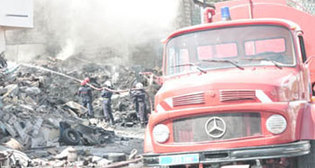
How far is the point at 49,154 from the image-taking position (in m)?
12.6

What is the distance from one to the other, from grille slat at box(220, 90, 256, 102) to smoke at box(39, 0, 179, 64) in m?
25.0

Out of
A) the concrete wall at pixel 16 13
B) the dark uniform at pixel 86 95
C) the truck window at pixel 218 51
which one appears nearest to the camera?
the truck window at pixel 218 51

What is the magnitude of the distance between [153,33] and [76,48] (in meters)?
5.85

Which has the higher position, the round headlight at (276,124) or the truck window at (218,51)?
the truck window at (218,51)

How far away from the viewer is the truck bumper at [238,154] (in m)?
6.31

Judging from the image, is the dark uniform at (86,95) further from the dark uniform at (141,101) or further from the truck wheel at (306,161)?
the truck wheel at (306,161)

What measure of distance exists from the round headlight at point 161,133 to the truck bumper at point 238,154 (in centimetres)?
23

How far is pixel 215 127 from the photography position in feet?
21.6

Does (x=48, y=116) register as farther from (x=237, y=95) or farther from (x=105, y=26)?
(x=105, y=26)

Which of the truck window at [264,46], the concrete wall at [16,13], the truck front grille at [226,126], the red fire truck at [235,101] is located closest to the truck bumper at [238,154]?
the red fire truck at [235,101]

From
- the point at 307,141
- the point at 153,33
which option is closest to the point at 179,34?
the point at 307,141

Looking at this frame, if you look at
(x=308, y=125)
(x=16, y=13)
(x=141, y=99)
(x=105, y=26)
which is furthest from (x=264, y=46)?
(x=105, y=26)

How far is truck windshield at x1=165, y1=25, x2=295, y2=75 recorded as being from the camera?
7.20 m

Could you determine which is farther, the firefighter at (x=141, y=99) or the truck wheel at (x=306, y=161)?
the firefighter at (x=141, y=99)
